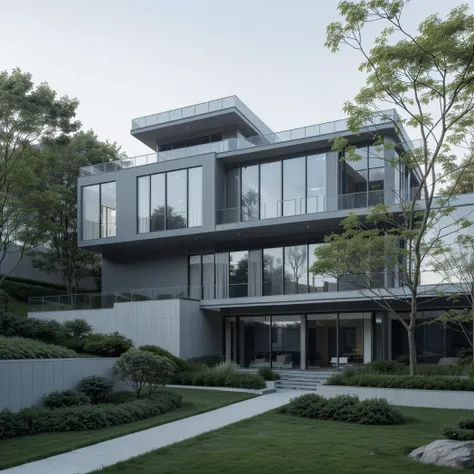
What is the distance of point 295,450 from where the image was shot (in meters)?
10.6

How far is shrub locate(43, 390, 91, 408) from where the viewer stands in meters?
14.3

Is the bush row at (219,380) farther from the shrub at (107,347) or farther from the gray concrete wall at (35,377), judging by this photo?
the gray concrete wall at (35,377)

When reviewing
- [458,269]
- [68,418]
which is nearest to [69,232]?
[458,269]

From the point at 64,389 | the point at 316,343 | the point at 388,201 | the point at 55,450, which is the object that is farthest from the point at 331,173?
the point at 55,450

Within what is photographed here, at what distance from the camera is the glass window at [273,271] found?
28.4m

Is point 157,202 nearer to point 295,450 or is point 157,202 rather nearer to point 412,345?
point 412,345

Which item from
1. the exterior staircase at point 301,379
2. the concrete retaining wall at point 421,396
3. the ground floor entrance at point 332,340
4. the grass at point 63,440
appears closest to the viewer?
the grass at point 63,440

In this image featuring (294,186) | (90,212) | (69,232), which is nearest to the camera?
(294,186)

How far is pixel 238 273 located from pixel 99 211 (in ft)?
Result: 28.5

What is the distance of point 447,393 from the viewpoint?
55.4 ft

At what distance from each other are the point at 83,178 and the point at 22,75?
8765 millimetres

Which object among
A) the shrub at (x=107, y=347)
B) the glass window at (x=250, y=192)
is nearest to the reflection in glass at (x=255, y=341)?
the glass window at (x=250, y=192)

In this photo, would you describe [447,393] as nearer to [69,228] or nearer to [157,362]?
[157,362]

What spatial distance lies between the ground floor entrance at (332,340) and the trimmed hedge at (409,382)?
773cm
